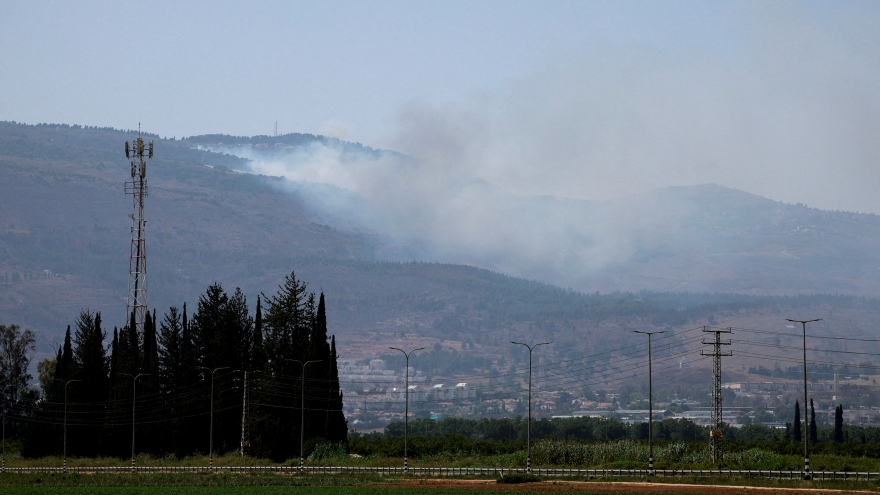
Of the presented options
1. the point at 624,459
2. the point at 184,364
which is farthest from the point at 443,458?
the point at 184,364

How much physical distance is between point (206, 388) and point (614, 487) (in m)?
63.9

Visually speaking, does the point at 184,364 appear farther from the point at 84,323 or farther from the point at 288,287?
the point at 84,323

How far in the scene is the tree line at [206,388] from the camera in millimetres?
126062

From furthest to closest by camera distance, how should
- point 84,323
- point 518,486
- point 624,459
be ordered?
point 84,323, point 624,459, point 518,486

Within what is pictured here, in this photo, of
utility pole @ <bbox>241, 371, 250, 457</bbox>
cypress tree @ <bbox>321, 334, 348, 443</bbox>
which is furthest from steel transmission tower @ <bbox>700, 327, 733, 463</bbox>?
utility pole @ <bbox>241, 371, 250, 457</bbox>

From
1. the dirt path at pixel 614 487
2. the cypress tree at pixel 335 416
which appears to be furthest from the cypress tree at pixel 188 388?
the dirt path at pixel 614 487

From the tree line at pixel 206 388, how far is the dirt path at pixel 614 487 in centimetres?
3187

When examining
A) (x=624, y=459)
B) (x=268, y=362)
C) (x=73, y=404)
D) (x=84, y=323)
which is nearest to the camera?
(x=624, y=459)

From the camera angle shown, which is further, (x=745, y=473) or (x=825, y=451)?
(x=825, y=451)

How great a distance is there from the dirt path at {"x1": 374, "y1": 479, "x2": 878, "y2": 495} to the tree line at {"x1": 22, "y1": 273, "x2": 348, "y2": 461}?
31.9 metres

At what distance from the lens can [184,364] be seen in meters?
141

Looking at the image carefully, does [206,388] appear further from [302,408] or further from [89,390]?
[302,408]

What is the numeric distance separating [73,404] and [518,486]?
73.9 m

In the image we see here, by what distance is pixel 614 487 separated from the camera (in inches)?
3364
